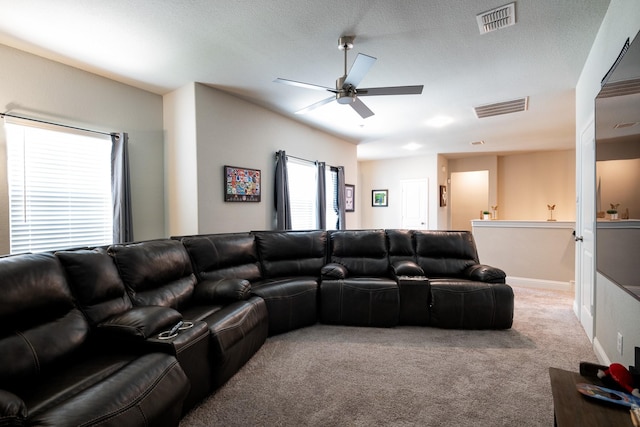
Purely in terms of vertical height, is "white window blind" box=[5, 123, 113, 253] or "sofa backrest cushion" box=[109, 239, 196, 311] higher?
"white window blind" box=[5, 123, 113, 253]

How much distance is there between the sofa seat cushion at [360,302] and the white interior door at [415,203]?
16.6 ft

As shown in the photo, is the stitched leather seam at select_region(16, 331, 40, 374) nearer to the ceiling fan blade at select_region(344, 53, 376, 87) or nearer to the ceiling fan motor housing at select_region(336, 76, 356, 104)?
the ceiling fan blade at select_region(344, 53, 376, 87)

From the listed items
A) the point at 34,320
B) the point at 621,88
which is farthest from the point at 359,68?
the point at 34,320

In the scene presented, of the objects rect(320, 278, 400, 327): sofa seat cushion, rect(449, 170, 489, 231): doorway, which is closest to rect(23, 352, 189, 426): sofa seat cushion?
rect(320, 278, 400, 327): sofa seat cushion

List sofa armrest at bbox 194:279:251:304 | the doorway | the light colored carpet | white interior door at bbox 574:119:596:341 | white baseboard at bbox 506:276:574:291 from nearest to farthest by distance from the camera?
the light colored carpet
sofa armrest at bbox 194:279:251:304
white interior door at bbox 574:119:596:341
white baseboard at bbox 506:276:574:291
the doorway

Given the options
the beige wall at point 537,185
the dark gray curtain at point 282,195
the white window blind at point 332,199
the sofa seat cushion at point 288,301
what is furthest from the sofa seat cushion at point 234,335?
the beige wall at point 537,185

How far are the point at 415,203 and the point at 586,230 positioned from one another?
5.09 meters

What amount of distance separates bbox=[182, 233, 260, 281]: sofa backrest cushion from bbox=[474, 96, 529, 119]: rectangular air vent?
12.6 feet

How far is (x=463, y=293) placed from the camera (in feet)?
10.7

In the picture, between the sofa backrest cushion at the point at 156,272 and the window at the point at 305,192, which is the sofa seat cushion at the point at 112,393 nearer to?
the sofa backrest cushion at the point at 156,272

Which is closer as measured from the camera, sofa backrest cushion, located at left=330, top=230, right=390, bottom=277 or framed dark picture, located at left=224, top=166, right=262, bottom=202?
sofa backrest cushion, located at left=330, top=230, right=390, bottom=277

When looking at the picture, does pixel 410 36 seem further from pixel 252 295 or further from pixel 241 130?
pixel 252 295

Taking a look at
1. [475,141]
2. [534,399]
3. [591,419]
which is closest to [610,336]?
[534,399]

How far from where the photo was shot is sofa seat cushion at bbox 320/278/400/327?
334 centimetres
